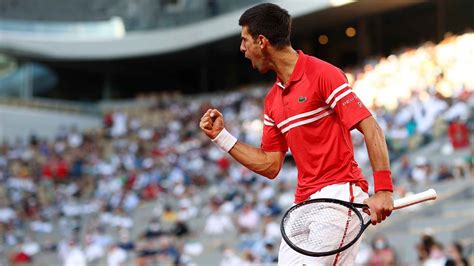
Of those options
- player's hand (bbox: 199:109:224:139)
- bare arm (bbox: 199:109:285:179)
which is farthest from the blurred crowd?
player's hand (bbox: 199:109:224:139)

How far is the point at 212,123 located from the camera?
5043mm

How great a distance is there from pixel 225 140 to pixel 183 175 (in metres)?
18.6

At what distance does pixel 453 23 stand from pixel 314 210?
2436 cm

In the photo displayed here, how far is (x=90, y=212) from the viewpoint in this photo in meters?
24.0

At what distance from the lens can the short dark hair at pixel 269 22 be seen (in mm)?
4664

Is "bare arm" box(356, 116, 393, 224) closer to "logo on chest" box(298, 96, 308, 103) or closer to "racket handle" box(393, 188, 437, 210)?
"racket handle" box(393, 188, 437, 210)

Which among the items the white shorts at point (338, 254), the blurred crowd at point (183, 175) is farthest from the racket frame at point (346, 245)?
the blurred crowd at point (183, 175)

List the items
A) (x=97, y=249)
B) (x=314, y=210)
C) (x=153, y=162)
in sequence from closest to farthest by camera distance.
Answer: (x=314, y=210)
(x=97, y=249)
(x=153, y=162)

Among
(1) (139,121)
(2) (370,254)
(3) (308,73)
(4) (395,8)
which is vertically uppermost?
(4) (395,8)

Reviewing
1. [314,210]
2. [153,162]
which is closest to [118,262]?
[153,162]

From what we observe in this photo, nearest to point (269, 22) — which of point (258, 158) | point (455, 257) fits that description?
point (258, 158)

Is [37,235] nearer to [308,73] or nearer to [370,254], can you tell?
[370,254]

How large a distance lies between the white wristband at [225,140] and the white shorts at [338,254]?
25.4 inches

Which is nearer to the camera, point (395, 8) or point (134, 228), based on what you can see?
point (134, 228)
